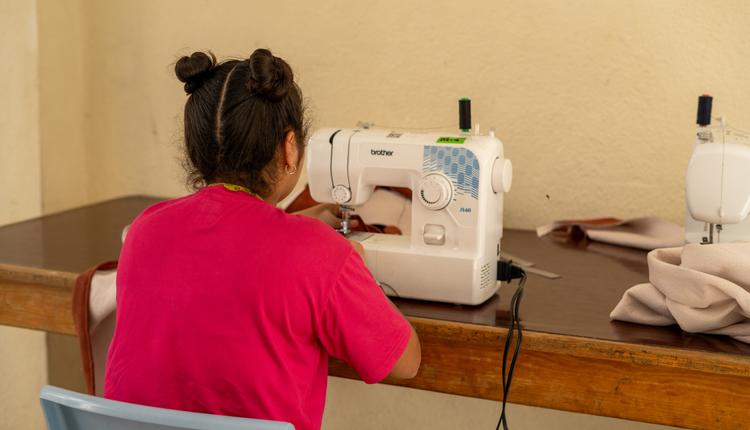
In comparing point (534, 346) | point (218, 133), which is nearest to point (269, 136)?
point (218, 133)

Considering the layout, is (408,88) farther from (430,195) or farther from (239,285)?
(239,285)

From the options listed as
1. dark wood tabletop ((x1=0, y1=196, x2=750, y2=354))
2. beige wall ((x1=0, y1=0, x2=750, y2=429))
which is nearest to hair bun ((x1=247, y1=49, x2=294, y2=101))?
dark wood tabletop ((x1=0, y1=196, x2=750, y2=354))

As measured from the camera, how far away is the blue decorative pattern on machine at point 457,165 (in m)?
1.43

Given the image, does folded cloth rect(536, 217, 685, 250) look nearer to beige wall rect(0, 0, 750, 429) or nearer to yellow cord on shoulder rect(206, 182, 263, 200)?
beige wall rect(0, 0, 750, 429)

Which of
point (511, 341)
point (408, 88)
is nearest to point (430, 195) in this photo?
point (511, 341)

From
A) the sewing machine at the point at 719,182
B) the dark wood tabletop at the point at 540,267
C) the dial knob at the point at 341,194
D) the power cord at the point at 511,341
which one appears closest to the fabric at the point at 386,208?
the dark wood tabletop at the point at 540,267

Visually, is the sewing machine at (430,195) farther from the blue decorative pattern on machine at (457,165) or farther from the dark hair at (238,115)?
the dark hair at (238,115)

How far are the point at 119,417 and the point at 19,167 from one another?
1.55 metres

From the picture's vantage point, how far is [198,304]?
1094 millimetres

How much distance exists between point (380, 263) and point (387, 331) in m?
0.32

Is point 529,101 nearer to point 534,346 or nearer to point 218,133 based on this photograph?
point 534,346

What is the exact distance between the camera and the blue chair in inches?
37.0

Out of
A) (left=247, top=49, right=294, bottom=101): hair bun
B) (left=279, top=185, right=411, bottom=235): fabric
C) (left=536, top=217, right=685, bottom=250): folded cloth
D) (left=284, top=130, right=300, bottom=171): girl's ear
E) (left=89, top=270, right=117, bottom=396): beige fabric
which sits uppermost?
(left=247, top=49, right=294, bottom=101): hair bun

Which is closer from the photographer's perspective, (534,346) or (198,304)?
(198,304)
